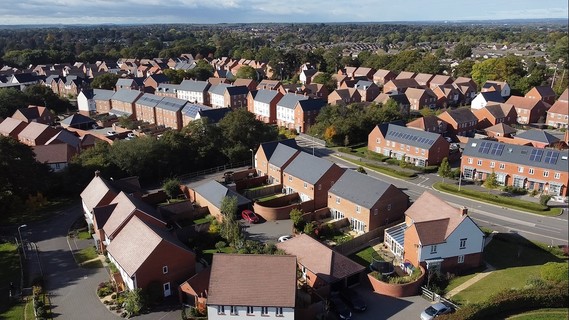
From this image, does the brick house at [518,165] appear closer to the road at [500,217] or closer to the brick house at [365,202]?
the road at [500,217]

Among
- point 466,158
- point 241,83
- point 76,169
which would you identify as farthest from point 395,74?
point 76,169

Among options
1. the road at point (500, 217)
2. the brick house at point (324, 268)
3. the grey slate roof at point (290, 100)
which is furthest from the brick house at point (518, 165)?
the grey slate roof at point (290, 100)

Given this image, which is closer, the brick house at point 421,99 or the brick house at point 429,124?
the brick house at point 429,124

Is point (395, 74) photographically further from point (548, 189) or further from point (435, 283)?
point (435, 283)

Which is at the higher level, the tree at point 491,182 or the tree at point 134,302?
the tree at point 491,182

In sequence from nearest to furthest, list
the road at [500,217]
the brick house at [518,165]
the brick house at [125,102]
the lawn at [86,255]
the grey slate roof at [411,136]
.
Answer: the lawn at [86,255], the road at [500,217], the brick house at [518,165], the grey slate roof at [411,136], the brick house at [125,102]

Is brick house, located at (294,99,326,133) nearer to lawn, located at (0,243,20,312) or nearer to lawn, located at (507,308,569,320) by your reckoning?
lawn, located at (0,243,20,312)
